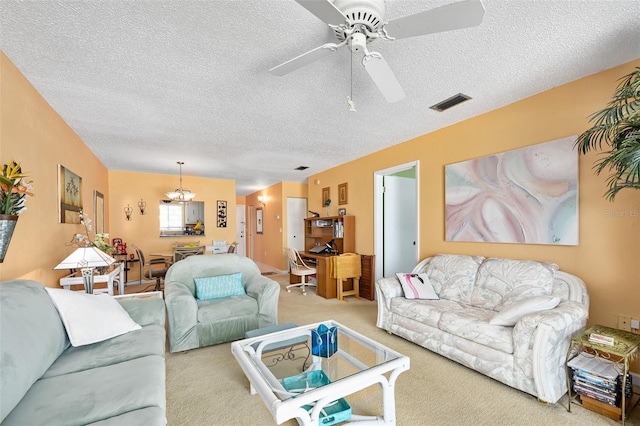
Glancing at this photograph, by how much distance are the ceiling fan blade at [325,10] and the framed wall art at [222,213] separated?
20.1 feet

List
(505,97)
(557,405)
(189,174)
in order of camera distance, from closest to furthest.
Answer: (557,405) < (505,97) < (189,174)

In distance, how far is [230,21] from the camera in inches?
65.8

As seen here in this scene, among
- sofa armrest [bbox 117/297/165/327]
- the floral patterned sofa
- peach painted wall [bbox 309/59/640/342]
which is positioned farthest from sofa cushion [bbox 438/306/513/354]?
sofa armrest [bbox 117/297/165/327]

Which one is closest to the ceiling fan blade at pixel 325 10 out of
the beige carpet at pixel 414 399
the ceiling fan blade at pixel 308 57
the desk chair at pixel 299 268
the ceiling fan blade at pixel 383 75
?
A: the ceiling fan blade at pixel 308 57

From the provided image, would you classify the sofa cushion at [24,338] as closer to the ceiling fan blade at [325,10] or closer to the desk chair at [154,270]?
the ceiling fan blade at [325,10]

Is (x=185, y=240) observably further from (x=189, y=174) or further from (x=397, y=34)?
(x=397, y=34)

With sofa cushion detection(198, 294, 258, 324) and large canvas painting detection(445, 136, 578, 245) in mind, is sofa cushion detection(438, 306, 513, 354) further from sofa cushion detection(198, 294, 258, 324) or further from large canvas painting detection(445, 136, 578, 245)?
sofa cushion detection(198, 294, 258, 324)

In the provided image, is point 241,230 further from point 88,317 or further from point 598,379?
point 598,379

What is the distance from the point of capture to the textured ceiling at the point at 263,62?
5.30 ft

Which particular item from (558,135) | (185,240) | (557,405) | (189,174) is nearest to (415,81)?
(558,135)

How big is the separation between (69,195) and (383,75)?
363 cm

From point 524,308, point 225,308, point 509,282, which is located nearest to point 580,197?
point 509,282

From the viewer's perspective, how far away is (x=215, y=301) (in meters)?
3.01

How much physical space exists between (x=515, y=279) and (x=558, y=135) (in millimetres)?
1346
